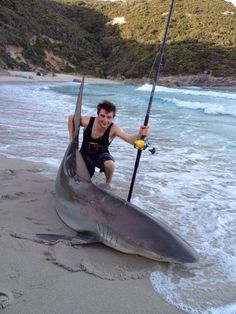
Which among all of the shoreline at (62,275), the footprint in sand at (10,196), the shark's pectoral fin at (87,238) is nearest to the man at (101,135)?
the footprint in sand at (10,196)

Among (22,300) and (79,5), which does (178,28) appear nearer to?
(79,5)

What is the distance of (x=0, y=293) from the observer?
8.04 ft

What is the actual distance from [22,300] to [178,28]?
3409 inches

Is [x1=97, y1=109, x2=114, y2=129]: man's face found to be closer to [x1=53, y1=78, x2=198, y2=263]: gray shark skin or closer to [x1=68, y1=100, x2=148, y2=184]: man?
[x1=68, y1=100, x2=148, y2=184]: man

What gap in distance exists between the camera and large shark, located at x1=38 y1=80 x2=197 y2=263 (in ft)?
9.98

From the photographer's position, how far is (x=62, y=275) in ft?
9.26

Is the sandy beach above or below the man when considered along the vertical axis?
below

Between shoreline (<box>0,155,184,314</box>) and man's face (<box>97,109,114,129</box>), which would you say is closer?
shoreline (<box>0,155,184,314</box>)

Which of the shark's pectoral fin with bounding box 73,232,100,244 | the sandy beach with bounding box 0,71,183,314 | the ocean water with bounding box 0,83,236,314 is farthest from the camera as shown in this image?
the shark's pectoral fin with bounding box 73,232,100,244

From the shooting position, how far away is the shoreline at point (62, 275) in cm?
248

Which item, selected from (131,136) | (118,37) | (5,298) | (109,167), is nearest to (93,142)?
(109,167)

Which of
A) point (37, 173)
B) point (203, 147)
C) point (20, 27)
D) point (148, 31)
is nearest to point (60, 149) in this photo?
point (37, 173)

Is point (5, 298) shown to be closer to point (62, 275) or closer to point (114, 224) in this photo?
point (62, 275)

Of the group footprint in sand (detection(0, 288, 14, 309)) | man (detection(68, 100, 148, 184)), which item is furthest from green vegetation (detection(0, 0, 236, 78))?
footprint in sand (detection(0, 288, 14, 309))
